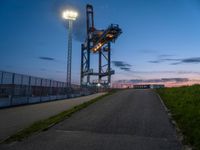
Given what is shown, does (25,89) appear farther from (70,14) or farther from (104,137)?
(70,14)

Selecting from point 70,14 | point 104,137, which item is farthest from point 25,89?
point 70,14

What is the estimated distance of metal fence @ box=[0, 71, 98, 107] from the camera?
58.2 ft

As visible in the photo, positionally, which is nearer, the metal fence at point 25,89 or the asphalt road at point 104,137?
the asphalt road at point 104,137

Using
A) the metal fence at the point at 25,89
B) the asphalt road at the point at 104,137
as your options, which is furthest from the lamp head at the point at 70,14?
the asphalt road at the point at 104,137

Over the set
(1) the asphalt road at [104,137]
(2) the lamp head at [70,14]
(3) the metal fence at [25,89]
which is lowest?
(1) the asphalt road at [104,137]

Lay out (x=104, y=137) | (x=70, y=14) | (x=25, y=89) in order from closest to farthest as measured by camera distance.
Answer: (x=104, y=137), (x=25, y=89), (x=70, y=14)

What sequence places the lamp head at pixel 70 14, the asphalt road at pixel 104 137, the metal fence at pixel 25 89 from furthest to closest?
the lamp head at pixel 70 14
the metal fence at pixel 25 89
the asphalt road at pixel 104 137

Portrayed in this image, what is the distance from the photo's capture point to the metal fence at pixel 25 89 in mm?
17725

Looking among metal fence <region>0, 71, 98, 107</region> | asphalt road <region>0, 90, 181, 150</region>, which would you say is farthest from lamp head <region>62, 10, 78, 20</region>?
asphalt road <region>0, 90, 181, 150</region>

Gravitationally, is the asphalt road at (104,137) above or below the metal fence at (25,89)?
below

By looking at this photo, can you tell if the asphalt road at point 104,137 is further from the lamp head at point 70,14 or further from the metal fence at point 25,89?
the lamp head at point 70,14

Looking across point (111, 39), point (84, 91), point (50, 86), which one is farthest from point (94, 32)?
point (50, 86)

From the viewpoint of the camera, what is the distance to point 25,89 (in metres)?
21.3

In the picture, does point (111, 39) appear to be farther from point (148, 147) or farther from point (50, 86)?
point (148, 147)
